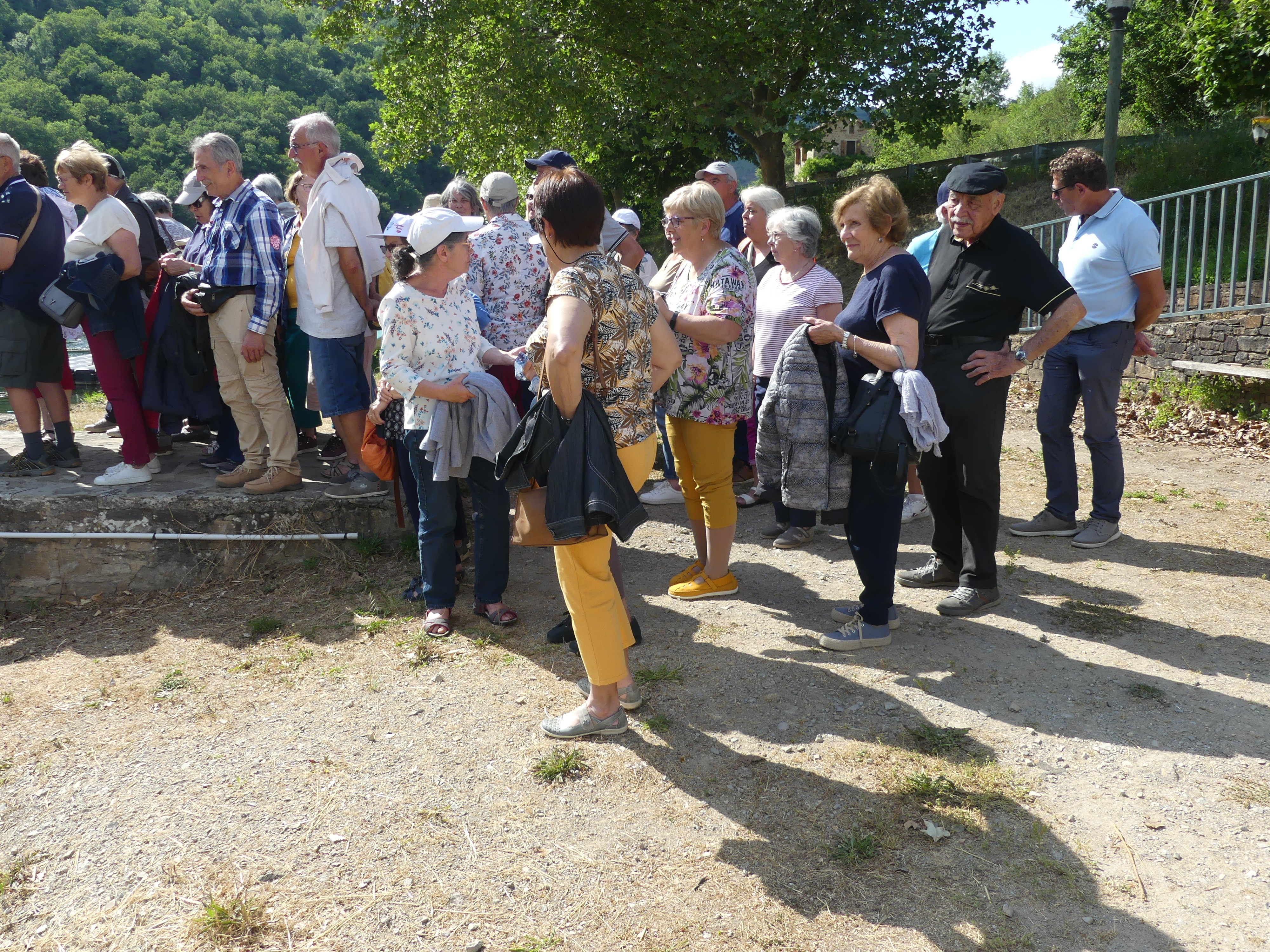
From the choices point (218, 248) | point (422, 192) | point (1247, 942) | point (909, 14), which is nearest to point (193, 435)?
point (218, 248)

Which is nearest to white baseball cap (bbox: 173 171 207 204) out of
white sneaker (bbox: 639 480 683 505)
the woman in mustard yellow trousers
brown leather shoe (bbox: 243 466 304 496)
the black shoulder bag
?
brown leather shoe (bbox: 243 466 304 496)

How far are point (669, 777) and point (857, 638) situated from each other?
1.24 m

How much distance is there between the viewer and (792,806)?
285 cm

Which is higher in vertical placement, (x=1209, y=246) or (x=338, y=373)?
(x=1209, y=246)

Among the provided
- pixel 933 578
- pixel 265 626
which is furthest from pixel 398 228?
pixel 933 578

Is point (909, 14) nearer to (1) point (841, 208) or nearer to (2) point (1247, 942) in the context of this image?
(1) point (841, 208)

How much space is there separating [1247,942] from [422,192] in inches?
2441

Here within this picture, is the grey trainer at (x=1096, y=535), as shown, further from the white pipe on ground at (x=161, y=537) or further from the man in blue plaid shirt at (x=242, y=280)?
the man in blue plaid shirt at (x=242, y=280)

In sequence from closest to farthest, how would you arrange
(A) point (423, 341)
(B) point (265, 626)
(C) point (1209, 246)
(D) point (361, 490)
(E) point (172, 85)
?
(A) point (423, 341)
(B) point (265, 626)
(D) point (361, 490)
(C) point (1209, 246)
(E) point (172, 85)

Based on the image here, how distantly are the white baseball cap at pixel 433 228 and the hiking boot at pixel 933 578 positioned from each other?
2709 millimetres

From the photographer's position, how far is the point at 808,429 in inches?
147

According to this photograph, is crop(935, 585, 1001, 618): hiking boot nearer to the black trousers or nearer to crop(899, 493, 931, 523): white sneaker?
the black trousers

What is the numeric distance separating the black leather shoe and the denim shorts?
1.81m

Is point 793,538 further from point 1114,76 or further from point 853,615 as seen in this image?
Answer: point 1114,76
